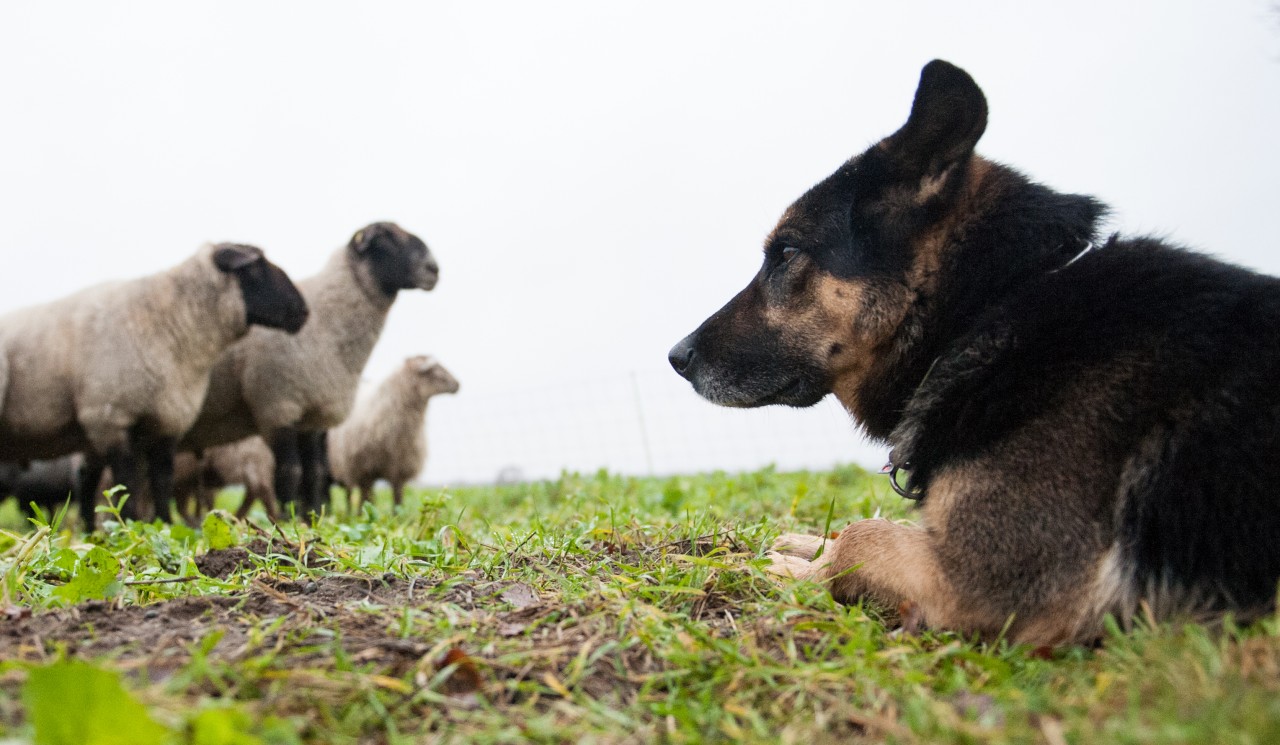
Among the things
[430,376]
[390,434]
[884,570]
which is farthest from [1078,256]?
[430,376]

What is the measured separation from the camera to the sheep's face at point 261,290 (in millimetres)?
8773

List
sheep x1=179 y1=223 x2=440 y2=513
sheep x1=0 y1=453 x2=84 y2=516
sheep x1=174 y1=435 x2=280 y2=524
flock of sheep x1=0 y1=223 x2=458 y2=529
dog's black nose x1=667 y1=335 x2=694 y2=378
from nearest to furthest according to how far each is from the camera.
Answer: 1. dog's black nose x1=667 y1=335 x2=694 y2=378
2. flock of sheep x1=0 y1=223 x2=458 y2=529
3. sheep x1=179 y1=223 x2=440 y2=513
4. sheep x1=0 y1=453 x2=84 y2=516
5. sheep x1=174 y1=435 x2=280 y2=524

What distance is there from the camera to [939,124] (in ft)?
10.4

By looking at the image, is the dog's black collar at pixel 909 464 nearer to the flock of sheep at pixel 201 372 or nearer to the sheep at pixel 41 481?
the flock of sheep at pixel 201 372

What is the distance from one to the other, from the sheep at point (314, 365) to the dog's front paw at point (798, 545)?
659 cm

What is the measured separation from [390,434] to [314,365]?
2427 millimetres

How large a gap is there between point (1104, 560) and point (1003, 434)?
43 cm

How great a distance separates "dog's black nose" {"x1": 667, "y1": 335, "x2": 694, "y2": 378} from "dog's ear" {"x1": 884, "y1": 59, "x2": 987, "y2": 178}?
3.46 feet

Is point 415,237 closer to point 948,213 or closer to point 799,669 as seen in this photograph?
point 948,213

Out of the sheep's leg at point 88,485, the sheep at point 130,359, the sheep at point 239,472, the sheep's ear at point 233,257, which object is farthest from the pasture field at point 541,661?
the sheep at point 239,472

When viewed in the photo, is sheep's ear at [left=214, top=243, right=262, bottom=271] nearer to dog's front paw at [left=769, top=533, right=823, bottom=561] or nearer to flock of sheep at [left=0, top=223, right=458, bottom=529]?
flock of sheep at [left=0, top=223, right=458, bottom=529]

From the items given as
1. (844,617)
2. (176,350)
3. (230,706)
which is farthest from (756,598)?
(176,350)

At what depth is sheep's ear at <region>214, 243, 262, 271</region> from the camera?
879 cm

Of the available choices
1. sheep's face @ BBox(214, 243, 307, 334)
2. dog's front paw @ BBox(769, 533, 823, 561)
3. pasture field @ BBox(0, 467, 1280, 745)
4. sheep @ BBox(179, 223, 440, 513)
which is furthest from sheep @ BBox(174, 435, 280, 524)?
dog's front paw @ BBox(769, 533, 823, 561)
